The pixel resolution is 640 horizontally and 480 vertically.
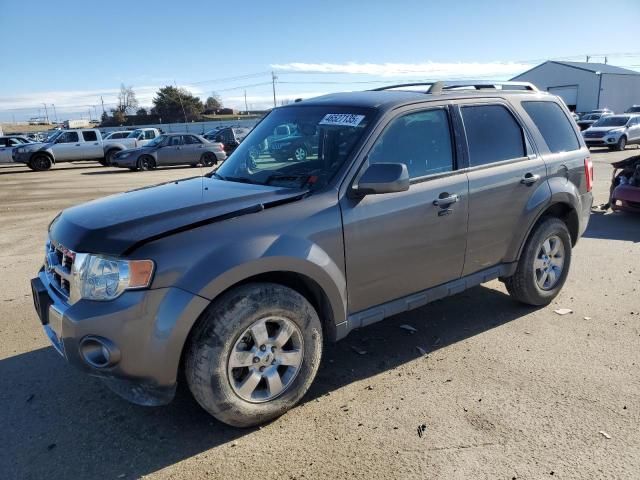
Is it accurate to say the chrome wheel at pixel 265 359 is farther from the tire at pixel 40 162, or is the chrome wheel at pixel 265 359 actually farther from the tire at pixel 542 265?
the tire at pixel 40 162

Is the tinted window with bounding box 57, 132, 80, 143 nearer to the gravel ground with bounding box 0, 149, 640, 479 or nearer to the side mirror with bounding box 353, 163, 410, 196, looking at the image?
the gravel ground with bounding box 0, 149, 640, 479

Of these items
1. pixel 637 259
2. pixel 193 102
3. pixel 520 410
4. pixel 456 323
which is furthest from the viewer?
pixel 193 102

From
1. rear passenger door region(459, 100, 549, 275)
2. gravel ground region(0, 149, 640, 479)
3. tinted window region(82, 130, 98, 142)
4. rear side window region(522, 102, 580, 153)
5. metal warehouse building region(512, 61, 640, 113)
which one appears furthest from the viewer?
metal warehouse building region(512, 61, 640, 113)

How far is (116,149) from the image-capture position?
26016 mm

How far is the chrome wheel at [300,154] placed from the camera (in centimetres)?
379

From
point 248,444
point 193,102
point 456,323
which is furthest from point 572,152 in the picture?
point 193,102

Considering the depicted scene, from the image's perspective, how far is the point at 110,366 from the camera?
2760 millimetres

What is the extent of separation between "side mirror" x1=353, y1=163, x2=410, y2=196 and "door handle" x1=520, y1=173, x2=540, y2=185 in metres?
1.56

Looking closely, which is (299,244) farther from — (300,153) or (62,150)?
(62,150)

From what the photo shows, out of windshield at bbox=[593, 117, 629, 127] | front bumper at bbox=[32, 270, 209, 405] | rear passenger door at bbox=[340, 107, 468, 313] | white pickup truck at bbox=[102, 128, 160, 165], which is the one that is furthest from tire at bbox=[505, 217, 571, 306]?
windshield at bbox=[593, 117, 629, 127]

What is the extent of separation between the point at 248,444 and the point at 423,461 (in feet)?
3.27

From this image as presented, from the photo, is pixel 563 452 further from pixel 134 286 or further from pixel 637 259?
pixel 637 259

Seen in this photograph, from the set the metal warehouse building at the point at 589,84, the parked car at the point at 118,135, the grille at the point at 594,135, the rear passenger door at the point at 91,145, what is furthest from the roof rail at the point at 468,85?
the metal warehouse building at the point at 589,84

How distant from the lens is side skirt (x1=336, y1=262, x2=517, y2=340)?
139 inches
